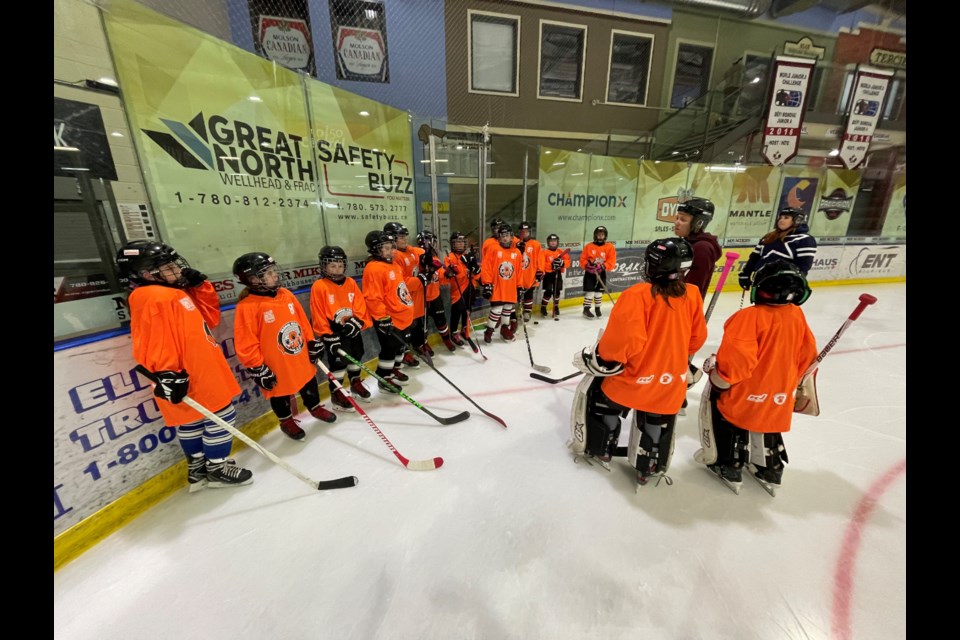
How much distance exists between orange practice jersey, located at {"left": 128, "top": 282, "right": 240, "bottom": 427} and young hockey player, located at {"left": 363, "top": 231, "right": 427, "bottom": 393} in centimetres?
121

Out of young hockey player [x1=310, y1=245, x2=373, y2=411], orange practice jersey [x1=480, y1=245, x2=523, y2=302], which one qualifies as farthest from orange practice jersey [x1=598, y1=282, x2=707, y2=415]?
orange practice jersey [x1=480, y1=245, x2=523, y2=302]

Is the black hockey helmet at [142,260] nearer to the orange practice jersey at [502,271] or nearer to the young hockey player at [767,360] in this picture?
the young hockey player at [767,360]

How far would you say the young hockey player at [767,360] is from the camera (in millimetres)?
1525

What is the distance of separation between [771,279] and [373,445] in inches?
98.6

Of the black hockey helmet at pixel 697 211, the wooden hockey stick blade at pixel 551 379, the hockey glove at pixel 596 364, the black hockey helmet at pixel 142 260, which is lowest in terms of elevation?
the wooden hockey stick blade at pixel 551 379

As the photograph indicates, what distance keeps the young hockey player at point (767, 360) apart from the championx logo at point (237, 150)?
3.24 m

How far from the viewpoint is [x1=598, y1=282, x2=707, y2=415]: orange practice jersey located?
1.54 metres

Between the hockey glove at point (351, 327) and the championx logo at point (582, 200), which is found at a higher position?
the championx logo at point (582, 200)

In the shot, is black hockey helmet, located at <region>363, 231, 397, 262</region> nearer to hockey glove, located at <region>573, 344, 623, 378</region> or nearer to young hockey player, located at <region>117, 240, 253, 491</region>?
young hockey player, located at <region>117, 240, 253, 491</region>

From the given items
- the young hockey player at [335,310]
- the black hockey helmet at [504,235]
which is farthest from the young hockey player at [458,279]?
the young hockey player at [335,310]

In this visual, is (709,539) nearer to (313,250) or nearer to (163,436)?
(163,436)

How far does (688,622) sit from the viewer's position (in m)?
1.28

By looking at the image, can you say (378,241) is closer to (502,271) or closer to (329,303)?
(329,303)

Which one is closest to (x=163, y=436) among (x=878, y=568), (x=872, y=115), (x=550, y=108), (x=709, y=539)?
(x=709, y=539)
